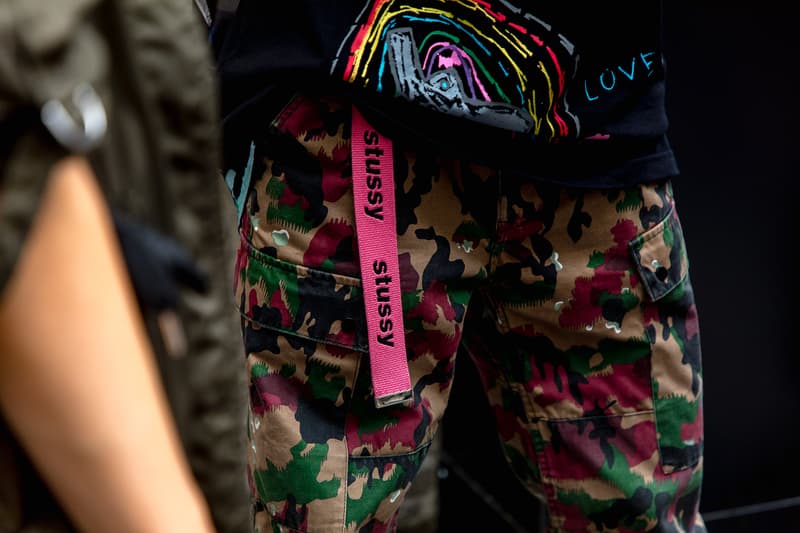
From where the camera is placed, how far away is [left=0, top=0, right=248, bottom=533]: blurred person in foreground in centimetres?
42

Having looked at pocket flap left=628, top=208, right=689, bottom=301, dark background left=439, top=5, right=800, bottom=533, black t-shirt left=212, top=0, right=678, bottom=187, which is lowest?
dark background left=439, top=5, right=800, bottom=533

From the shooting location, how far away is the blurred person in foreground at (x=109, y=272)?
16.4 inches

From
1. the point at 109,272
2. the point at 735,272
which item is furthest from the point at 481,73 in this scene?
the point at 735,272

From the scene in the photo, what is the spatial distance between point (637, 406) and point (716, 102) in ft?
2.54

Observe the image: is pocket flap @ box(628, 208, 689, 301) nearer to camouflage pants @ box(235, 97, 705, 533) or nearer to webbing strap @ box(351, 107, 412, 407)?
camouflage pants @ box(235, 97, 705, 533)

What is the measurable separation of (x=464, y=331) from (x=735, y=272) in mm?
817

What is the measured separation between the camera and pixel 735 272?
1.72 metres

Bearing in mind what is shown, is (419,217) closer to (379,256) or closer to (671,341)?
(379,256)

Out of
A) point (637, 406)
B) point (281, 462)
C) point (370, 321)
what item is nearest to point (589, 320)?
point (637, 406)

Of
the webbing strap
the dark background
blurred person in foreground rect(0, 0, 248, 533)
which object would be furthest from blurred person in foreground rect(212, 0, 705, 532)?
the dark background

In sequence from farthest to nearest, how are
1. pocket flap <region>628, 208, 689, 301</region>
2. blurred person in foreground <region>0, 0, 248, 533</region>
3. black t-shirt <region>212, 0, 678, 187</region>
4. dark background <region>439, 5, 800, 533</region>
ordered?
dark background <region>439, 5, 800, 533</region> → pocket flap <region>628, 208, 689, 301</region> → black t-shirt <region>212, 0, 678, 187</region> → blurred person in foreground <region>0, 0, 248, 533</region>

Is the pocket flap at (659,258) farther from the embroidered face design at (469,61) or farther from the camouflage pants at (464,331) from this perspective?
the embroidered face design at (469,61)

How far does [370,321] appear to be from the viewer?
929 millimetres

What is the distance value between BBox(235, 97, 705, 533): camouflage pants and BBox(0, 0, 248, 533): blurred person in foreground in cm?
41
